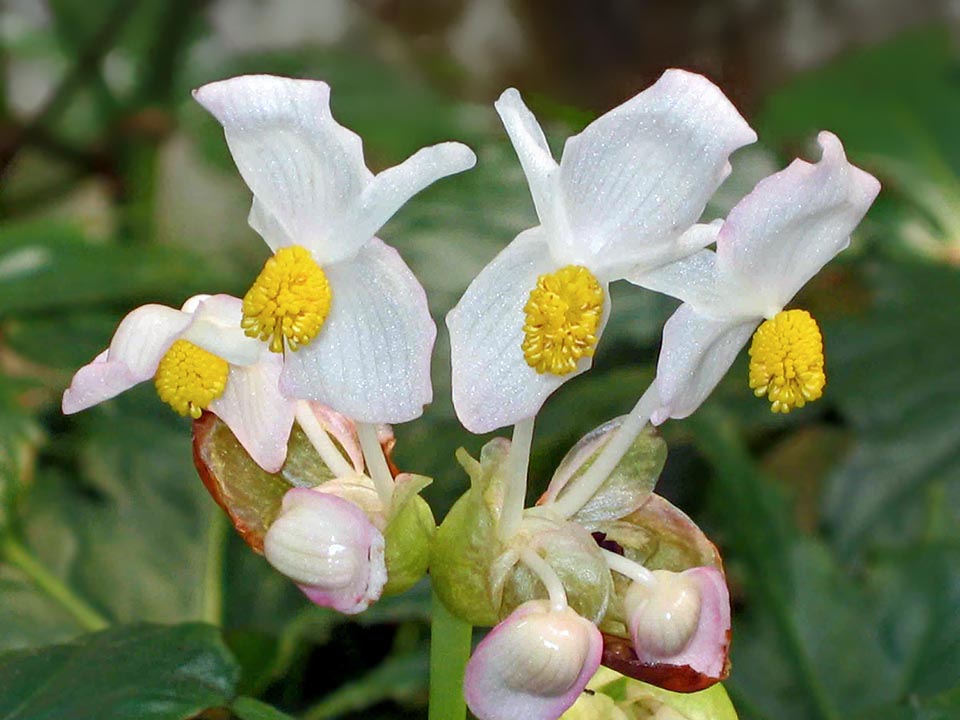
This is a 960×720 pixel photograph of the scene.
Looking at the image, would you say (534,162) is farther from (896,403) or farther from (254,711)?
(896,403)

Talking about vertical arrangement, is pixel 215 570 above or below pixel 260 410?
below

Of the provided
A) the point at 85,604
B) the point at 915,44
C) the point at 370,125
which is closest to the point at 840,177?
the point at 85,604

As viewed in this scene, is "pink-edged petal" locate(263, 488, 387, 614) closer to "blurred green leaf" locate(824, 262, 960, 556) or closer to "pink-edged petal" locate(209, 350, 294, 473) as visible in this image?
"pink-edged petal" locate(209, 350, 294, 473)

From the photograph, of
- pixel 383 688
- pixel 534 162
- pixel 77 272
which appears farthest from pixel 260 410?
pixel 77 272

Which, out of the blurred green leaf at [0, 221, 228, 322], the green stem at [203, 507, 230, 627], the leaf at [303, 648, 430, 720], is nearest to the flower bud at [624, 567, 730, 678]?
the leaf at [303, 648, 430, 720]

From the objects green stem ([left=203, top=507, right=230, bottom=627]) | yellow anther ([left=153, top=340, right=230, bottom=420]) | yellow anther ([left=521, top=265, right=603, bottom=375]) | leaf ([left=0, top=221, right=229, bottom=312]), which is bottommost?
green stem ([left=203, top=507, right=230, bottom=627])

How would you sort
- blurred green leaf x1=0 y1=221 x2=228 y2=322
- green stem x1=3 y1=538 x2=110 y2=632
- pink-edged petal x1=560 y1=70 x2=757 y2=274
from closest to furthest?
pink-edged petal x1=560 y1=70 x2=757 y2=274 → green stem x1=3 y1=538 x2=110 y2=632 → blurred green leaf x1=0 y1=221 x2=228 y2=322
